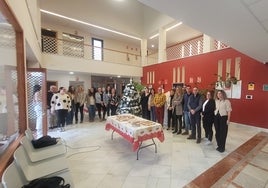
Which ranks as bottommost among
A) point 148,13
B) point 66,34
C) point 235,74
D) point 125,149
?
point 125,149

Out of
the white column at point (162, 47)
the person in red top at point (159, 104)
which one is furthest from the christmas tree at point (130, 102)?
the white column at point (162, 47)

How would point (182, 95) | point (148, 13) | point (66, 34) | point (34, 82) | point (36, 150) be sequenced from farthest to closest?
point (148, 13)
point (66, 34)
point (182, 95)
point (34, 82)
point (36, 150)

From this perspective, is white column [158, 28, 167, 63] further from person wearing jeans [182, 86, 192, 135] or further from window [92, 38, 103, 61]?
person wearing jeans [182, 86, 192, 135]

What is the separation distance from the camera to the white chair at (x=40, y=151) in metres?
2.05

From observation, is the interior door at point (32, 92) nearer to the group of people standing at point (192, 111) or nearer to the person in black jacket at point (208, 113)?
the group of people standing at point (192, 111)

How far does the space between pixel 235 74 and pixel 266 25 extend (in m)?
4.38

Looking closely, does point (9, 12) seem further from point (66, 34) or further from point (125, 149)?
point (66, 34)

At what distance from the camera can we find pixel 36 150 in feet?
7.40

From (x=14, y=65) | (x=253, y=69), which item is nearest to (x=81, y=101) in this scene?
(x=14, y=65)

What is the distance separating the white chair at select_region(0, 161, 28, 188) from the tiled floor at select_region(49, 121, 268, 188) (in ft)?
3.29

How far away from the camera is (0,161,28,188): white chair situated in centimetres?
124

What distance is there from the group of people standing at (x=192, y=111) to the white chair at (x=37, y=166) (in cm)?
327

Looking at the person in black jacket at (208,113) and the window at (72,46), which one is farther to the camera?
the window at (72,46)

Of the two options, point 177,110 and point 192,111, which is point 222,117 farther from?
point 177,110
